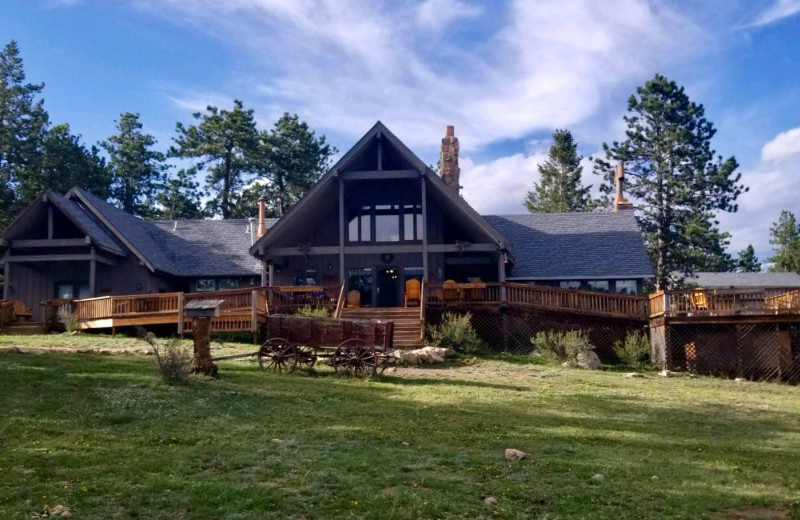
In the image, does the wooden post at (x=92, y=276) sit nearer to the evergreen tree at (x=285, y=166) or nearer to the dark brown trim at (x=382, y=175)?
the dark brown trim at (x=382, y=175)

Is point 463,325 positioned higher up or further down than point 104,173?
further down

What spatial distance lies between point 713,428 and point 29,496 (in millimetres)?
10667

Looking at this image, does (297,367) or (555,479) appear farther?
(297,367)

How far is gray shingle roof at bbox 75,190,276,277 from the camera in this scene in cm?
3286

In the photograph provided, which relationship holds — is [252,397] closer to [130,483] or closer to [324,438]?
[324,438]

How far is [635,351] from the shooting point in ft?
80.0

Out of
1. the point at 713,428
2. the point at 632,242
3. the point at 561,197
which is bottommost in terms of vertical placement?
the point at 713,428

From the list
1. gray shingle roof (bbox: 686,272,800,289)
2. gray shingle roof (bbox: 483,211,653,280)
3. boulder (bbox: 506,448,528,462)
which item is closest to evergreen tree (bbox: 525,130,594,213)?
gray shingle roof (bbox: 686,272,800,289)

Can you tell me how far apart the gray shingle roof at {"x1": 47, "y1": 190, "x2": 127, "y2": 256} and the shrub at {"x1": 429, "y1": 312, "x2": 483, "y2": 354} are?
1413 cm

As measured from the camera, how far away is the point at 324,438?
11.0m

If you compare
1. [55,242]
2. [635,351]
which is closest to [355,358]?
[635,351]

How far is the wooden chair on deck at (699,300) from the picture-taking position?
23.5m

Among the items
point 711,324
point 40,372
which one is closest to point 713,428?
point 711,324

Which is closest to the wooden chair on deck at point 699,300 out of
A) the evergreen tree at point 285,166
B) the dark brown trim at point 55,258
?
the dark brown trim at point 55,258
